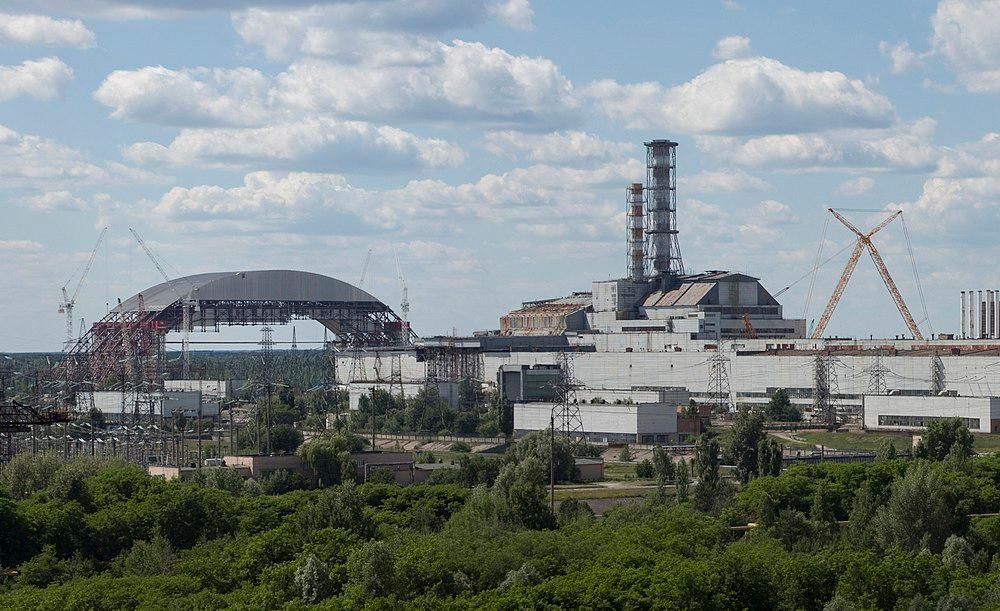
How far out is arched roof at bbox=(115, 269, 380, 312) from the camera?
13925cm

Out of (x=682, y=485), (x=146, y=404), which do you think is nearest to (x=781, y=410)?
(x=146, y=404)

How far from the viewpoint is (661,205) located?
424ft

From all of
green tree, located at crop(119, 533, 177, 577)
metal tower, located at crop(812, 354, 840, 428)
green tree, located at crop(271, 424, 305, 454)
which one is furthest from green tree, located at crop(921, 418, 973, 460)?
green tree, located at crop(119, 533, 177, 577)

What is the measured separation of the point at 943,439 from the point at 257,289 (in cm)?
7379

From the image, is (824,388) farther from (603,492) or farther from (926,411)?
(603,492)

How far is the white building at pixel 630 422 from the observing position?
97125 millimetres

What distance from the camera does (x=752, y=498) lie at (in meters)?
61.7

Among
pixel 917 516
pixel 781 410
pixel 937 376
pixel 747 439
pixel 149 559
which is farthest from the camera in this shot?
pixel 781 410

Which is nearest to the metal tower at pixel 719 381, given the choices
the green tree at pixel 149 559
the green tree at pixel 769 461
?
the green tree at pixel 769 461

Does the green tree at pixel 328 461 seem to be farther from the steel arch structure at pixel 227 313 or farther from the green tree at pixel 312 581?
the steel arch structure at pixel 227 313

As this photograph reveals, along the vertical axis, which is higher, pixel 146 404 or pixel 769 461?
pixel 146 404

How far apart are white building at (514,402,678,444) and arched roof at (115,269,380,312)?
4505 centimetres

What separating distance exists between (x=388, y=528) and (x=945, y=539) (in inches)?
647

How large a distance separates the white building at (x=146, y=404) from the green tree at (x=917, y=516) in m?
A: 58.4
